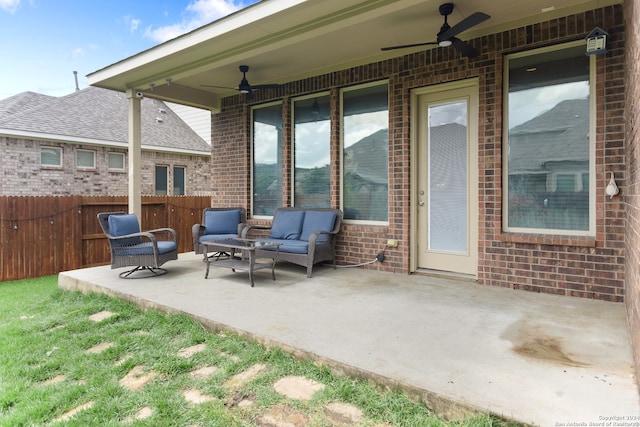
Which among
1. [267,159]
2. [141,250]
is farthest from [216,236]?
[267,159]

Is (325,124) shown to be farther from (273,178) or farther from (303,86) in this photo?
(273,178)

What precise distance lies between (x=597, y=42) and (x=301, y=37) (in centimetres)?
291

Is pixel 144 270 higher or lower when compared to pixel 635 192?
lower

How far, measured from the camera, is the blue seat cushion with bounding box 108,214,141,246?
5172mm

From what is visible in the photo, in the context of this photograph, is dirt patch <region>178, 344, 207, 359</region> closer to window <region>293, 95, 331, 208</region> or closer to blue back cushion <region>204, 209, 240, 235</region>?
window <region>293, 95, 331, 208</region>

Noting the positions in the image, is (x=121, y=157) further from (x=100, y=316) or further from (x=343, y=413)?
(x=343, y=413)

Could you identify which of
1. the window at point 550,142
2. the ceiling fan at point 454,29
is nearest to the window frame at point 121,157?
the ceiling fan at point 454,29

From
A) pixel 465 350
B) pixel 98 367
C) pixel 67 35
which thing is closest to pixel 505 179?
pixel 465 350

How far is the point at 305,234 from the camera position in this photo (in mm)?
5656

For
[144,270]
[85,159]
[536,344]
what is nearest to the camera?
[536,344]

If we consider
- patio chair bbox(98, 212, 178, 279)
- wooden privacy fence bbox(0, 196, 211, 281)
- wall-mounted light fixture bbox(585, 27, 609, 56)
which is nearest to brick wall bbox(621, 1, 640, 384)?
wall-mounted light fixture bbox(585, 27, 609, 56)

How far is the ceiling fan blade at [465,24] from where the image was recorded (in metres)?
3.33

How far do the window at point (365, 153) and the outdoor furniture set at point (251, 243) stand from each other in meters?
0.41

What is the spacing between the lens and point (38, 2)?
16.6 m
